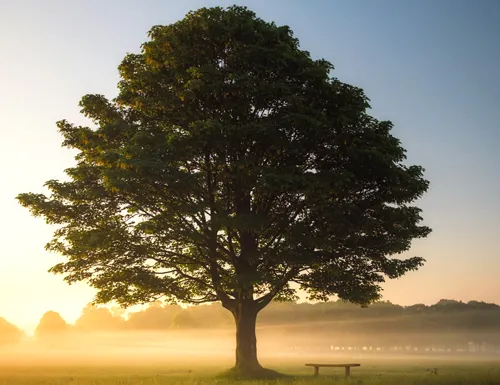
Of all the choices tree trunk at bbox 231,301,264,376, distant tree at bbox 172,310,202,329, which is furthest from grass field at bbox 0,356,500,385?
distant tree at bbox 172,310,202,329

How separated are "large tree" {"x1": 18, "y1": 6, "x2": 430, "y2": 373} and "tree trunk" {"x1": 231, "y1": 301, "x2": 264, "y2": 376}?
9 centimetres

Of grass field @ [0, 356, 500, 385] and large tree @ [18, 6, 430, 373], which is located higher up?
large tree @ [18, 6, 430, 373]

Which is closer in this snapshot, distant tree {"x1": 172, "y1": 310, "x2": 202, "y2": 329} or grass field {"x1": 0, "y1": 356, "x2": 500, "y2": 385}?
grass field {"x1": 0, "y1": 356, "x2": 500, "y2": 385}

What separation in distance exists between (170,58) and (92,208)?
988 cm

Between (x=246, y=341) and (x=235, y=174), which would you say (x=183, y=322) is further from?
(x=235, y=174)

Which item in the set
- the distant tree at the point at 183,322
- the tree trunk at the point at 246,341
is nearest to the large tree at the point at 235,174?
Result: the tree trunk at the point at 246,341

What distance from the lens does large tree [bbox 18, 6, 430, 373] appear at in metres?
29.0

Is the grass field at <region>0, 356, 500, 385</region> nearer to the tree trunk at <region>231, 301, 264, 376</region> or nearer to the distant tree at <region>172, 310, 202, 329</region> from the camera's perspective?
the tree trunk at <region>231, 301, 264, 376</region>

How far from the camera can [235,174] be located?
29.5 meters

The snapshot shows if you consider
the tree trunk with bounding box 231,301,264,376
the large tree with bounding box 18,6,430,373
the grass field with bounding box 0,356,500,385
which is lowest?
the grass field with bounding box 0,356,500,385

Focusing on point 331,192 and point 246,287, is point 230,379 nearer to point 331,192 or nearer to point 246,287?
point 246,287

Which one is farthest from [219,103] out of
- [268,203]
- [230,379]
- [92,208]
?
[230,379]

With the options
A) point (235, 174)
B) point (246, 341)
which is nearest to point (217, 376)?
point (246, 341)

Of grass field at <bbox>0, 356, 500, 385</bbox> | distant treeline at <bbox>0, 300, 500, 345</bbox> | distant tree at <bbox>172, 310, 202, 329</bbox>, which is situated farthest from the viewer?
distant treeline at <bbox>0, 300, 500, 345</bbox>
